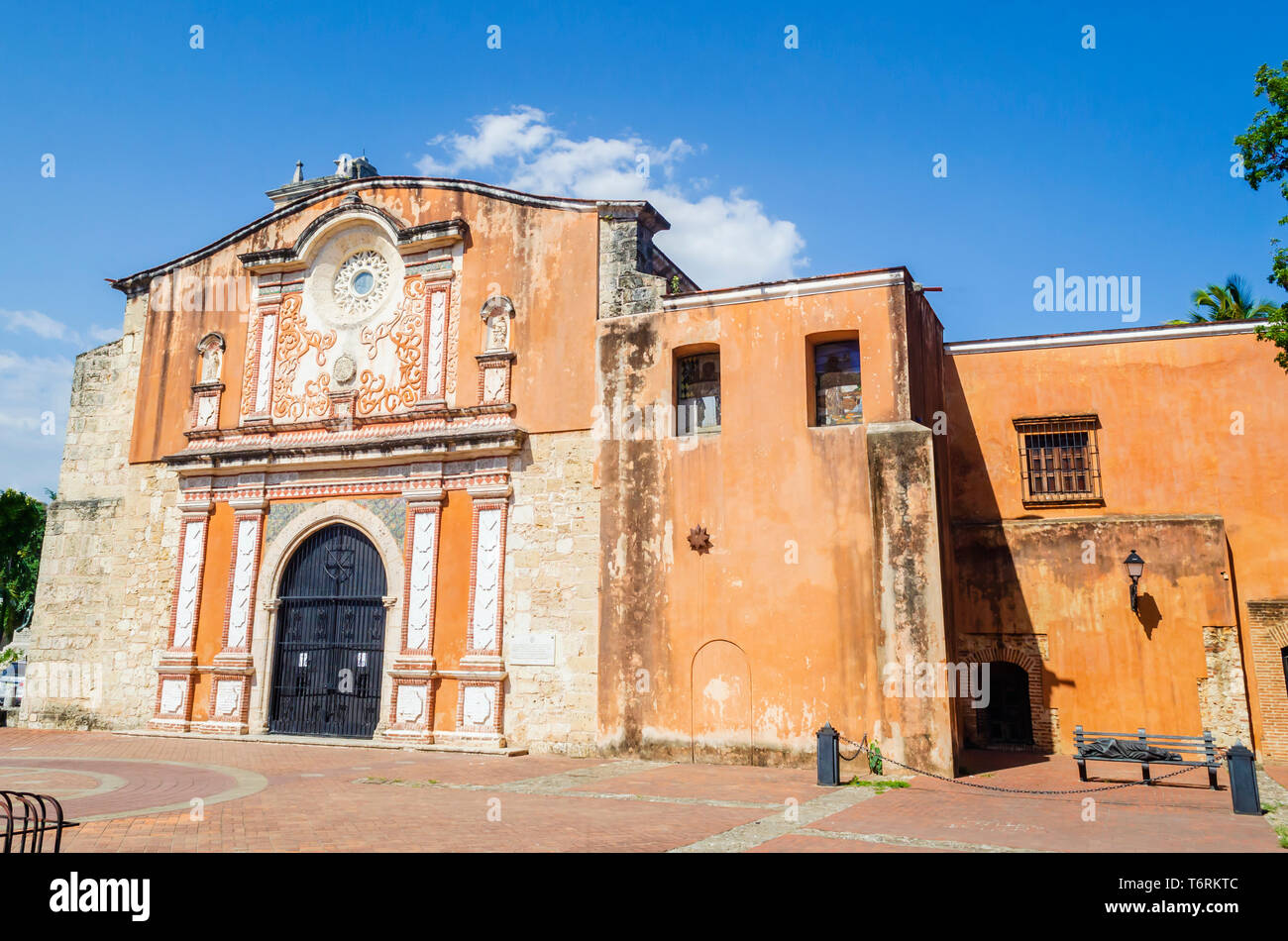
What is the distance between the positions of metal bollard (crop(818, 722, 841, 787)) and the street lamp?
6.85 m

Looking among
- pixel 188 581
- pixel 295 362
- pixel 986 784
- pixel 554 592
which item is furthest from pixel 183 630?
pixel 986 784

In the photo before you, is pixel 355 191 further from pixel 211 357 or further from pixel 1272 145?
pixel 1272 145

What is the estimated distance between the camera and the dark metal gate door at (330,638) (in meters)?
17.1

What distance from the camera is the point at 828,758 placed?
39.8 ft

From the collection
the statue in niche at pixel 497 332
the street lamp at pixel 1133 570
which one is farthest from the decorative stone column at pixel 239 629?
the street lamp at pixel 1133 570

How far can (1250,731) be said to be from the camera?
14961 mm

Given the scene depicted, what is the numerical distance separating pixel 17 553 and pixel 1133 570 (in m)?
40.7

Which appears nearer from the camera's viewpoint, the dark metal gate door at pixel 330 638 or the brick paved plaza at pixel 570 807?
the brick paved plaza at pixel 570 807

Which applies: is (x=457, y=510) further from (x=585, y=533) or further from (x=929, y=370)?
(x=929, y=370)

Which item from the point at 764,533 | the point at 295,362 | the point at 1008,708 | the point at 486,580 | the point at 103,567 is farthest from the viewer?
the point at 103,567

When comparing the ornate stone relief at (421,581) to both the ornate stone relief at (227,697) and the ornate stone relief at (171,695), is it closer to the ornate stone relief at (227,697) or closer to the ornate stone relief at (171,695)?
the ornate stone relief at (227,697)

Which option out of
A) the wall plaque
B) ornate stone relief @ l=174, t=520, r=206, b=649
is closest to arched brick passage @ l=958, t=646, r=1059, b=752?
the wall plaque

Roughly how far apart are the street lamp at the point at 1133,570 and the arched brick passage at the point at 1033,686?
6.30 ft
